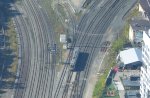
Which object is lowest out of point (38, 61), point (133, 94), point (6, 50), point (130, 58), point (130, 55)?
point (133, 94)

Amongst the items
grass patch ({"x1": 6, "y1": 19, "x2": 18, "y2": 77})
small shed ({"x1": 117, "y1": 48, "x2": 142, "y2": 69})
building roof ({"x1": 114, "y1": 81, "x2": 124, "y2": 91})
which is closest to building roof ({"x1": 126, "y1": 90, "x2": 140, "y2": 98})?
building roof ({"x1": 114, "y1": 81, "x2": 124, "y2": 91})

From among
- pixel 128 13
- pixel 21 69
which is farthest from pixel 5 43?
pixel 128 13

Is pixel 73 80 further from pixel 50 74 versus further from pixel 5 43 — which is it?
pixel 5 43

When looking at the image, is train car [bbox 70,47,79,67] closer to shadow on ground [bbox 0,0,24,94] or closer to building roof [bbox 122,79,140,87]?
shadow on ground [bbox 0,0,24,94]

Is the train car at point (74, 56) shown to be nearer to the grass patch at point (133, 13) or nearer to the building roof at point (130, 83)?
the building roof at point (130, 83)

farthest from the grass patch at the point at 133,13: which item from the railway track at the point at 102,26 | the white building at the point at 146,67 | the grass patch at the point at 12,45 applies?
the white building at the point at 146,67

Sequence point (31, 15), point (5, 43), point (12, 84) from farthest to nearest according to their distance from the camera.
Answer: point (31, 15) → point (5, 43) → point (12, 84)

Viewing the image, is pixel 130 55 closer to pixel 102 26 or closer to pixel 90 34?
pixel 90 34

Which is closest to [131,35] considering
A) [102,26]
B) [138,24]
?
[138,24]
